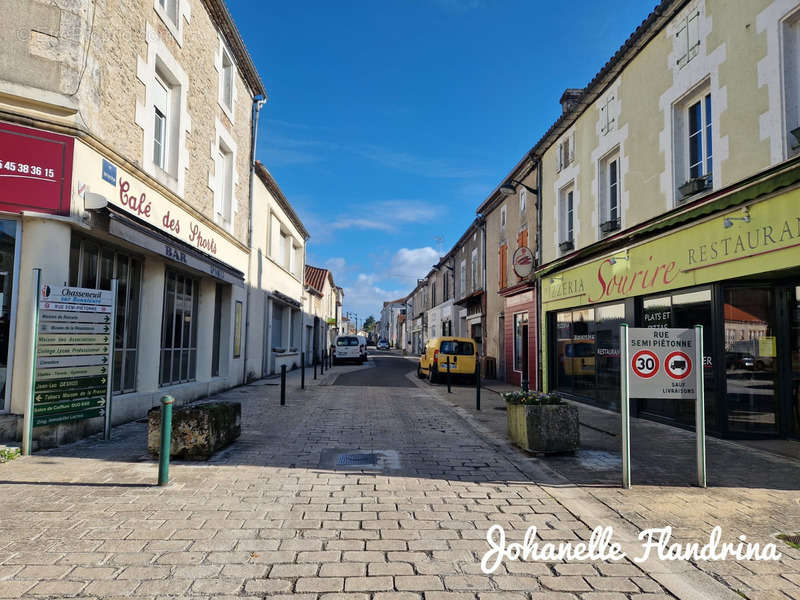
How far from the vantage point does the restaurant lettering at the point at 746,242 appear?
6.22 m

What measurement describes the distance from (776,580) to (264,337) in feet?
55.3

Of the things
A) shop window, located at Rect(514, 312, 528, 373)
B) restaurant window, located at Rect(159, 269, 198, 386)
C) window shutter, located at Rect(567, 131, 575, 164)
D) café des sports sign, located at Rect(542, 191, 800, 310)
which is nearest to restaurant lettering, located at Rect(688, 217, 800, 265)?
café des sports sign, located at Rect(542, 191, 800, 310)

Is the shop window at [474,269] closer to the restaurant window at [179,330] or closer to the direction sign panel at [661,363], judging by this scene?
the restaurant window at [179,330]

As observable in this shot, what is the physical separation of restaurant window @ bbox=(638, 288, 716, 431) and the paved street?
3.62m

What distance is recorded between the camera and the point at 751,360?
7.46m

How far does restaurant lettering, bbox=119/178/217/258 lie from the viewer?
801 centimetres

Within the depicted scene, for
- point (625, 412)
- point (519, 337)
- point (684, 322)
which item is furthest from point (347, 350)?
point (625, 412)

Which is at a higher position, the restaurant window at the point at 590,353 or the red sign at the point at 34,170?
the red sign at the point at 34,170

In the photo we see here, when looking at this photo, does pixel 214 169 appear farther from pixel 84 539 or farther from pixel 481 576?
pixel 481 576

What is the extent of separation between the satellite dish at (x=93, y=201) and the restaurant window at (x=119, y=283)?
707mm

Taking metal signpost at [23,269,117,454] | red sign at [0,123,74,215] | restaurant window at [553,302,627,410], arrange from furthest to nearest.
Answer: restaurant window at [553,302,627,410] < red sign at [0,123,74,215] < metal signpost at [23,269,117,454]

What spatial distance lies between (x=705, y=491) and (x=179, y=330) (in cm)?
1010

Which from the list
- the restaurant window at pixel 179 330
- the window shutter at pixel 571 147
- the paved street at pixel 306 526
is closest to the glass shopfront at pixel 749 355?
the paved street at pixel 306 526

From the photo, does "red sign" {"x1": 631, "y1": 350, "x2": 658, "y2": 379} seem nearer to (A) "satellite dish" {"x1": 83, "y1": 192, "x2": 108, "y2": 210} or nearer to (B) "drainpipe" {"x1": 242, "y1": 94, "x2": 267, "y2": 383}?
(A) "satellite dish" {"x1": 83, "y1": 192, "x2": 108, "y2": 210}
